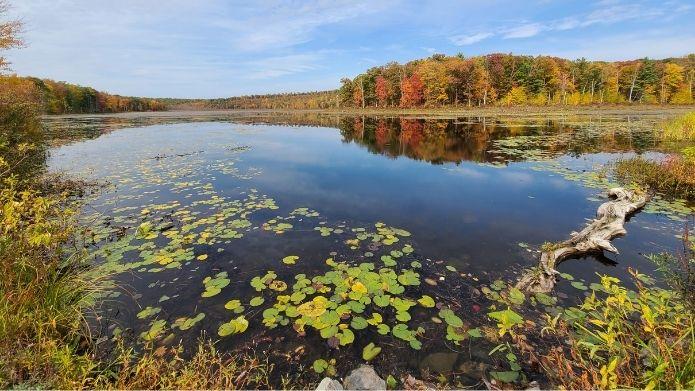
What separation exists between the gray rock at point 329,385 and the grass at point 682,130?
27.6 metres

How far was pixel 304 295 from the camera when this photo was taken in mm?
5047

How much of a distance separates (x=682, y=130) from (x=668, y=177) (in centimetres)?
1513

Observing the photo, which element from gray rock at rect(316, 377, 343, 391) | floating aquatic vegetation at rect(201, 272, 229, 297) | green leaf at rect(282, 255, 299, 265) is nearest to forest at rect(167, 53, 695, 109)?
green leaf at rect(282, 255, 299, 265)

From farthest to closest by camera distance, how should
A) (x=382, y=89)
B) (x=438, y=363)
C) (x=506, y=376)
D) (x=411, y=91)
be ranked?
(x=382, y=89)
(x=411, y=91)
(x=438, y=363)
(x=506, y=376)

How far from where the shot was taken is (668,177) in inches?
408

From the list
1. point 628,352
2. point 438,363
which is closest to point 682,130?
point 628,352

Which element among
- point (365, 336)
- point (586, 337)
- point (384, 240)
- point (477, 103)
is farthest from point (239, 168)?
point (477, 103)

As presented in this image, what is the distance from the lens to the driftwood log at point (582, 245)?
5.21 metres

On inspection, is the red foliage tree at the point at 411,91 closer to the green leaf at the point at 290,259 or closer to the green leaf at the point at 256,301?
the green leaf at the point at 290,259

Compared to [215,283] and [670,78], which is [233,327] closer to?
[215,283]

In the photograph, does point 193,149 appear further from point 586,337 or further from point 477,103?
point 477,103

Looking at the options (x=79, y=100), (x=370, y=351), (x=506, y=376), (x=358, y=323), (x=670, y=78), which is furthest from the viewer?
(x=79, y=100)

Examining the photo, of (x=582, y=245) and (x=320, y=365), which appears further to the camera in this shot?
(x=582, y=245)

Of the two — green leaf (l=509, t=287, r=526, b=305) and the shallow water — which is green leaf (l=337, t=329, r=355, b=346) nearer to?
the shallow water
